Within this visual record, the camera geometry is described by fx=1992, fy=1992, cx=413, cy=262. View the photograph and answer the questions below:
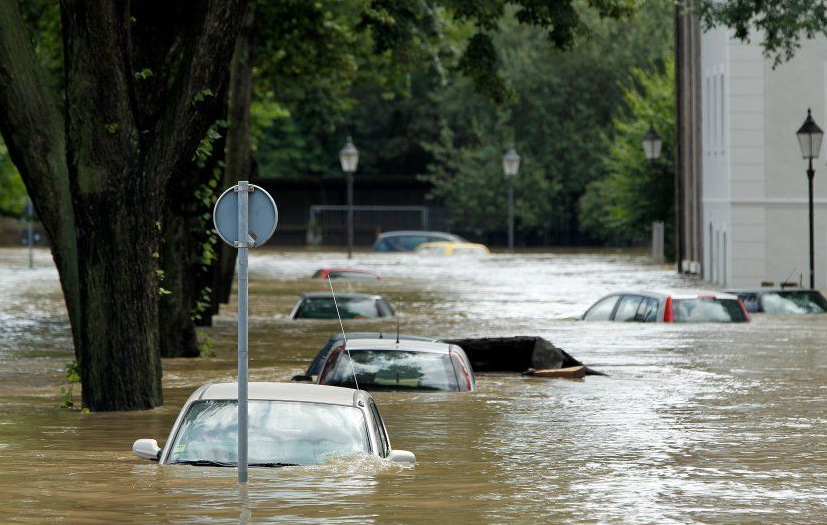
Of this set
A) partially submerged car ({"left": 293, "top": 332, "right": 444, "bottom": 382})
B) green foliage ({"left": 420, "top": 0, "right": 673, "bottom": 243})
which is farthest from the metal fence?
partially submerged car ({"left": 293, "top": 332, "right": 444, "bottom": 382})

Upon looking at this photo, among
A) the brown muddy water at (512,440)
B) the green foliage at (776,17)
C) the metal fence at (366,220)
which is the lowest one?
the brown muddy water at (512,440)

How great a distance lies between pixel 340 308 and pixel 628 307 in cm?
570

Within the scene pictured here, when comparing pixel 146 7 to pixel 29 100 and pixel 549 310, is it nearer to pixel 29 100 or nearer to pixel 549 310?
pixel 29 100

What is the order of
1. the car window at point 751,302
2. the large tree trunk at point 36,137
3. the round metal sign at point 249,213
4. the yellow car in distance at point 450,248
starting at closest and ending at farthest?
the round metal sign at point 249,213, the large tree trunk at point 36,137, the car window at point 751,302, the yellow car in distance at point 450,248

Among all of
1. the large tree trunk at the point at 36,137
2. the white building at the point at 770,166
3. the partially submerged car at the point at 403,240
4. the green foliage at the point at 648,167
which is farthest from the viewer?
the partially submerged car at the point at 403,240

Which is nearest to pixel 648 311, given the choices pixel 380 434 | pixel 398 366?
pixel 398 366

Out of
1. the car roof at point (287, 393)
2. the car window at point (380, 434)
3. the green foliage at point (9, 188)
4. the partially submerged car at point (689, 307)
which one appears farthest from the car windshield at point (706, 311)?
the green foliage at point (9, 188)

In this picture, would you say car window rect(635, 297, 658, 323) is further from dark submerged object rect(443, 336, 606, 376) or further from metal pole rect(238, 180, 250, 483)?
metal pole rect(238, 180, 250, 483)

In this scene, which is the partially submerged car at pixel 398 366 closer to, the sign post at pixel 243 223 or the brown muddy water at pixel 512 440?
the brown muddy water at pixel 512 440

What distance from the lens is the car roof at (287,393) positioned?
487 inches

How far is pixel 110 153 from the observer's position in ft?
60.2

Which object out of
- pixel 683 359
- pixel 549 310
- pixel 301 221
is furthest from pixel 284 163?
pixel 683 359

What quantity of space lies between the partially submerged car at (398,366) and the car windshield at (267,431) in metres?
6.22

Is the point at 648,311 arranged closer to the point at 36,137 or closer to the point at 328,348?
the point at 328,348
